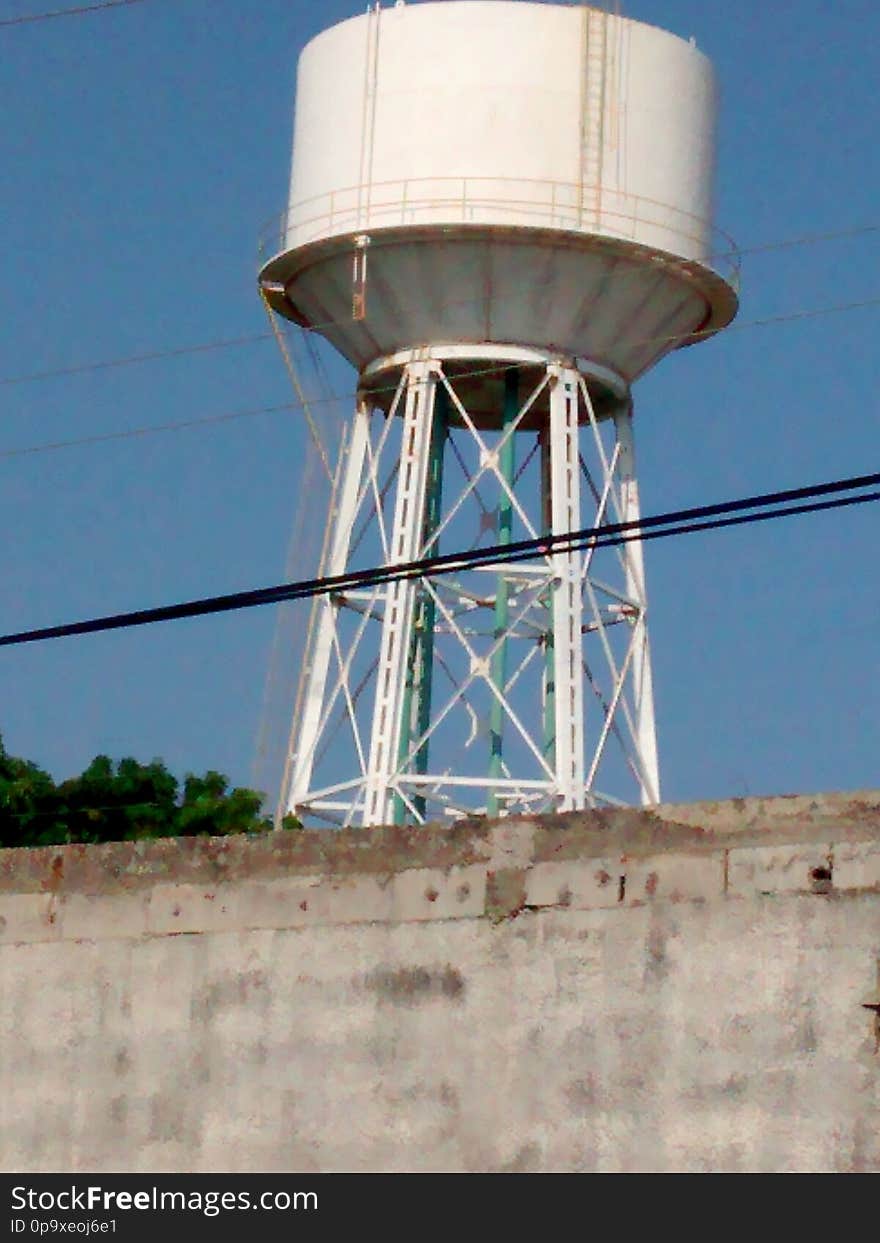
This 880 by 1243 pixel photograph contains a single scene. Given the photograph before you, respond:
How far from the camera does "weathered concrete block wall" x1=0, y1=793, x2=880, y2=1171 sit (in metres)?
13.0

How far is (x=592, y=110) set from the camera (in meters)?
28.6

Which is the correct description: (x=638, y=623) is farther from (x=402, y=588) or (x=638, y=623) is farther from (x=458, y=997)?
(x=458, y=997)

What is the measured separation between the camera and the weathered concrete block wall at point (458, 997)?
1301 centimetres

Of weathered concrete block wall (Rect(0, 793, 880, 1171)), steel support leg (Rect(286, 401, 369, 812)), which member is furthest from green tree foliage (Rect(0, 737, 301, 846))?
weathered concrete block wall (Rect(0, 793, 880, 1171))

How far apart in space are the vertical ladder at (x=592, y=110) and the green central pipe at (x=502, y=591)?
2037mm

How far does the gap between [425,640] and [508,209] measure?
14.4 ft

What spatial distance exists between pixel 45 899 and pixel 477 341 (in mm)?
14099
